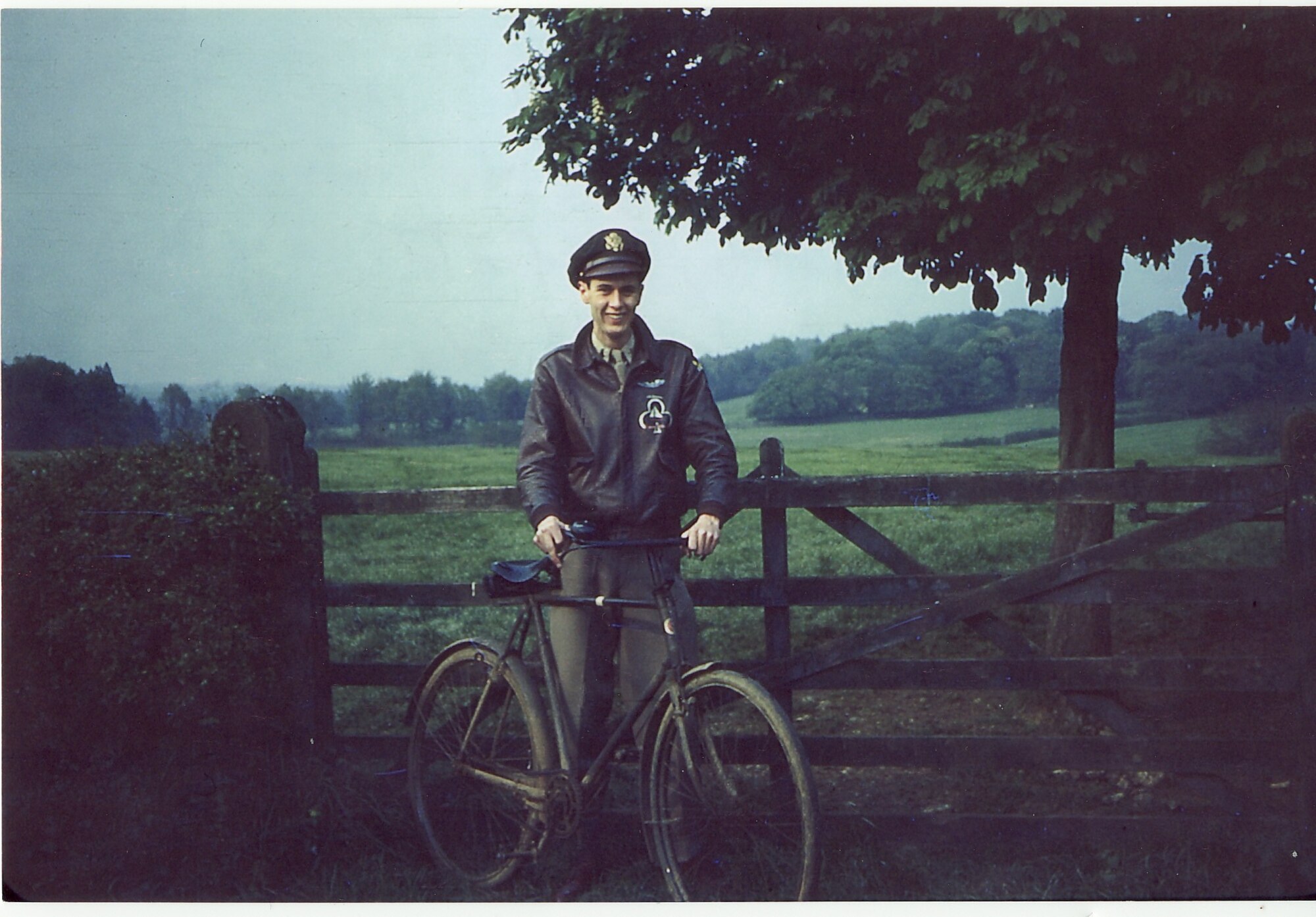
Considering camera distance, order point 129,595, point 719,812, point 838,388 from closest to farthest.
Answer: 1. point 719,812
2. point 129,595
3. point 838,388

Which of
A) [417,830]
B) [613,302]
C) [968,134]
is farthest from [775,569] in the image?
[968,134]

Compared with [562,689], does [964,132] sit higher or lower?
higher

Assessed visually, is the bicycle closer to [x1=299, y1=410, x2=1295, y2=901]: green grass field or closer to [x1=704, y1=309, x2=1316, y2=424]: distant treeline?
[x1=299, y1=410, x2=1295, y2=901]: green grass field

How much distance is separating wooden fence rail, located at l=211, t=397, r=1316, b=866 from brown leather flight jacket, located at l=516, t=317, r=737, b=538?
1.85 feet

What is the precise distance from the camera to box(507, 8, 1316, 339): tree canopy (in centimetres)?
437

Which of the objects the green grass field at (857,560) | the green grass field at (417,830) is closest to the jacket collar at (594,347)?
the green grass field at (857,560)

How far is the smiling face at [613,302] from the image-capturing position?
3.91 meters

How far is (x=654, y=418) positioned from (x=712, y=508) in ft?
1.32

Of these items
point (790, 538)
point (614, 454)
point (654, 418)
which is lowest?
point (790, 538)

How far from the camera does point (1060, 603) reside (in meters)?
4.38

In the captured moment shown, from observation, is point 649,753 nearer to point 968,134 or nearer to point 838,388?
point 968,134

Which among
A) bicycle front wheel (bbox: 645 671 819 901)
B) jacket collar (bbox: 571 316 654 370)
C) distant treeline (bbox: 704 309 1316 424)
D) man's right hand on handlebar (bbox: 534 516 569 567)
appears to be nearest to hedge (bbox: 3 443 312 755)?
man's right hand on handlebar (bbox: 534 516 569 567)

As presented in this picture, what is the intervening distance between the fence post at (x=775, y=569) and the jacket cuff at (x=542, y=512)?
1.02 metres

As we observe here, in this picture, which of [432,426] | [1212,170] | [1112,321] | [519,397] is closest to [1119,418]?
[1112,321]
